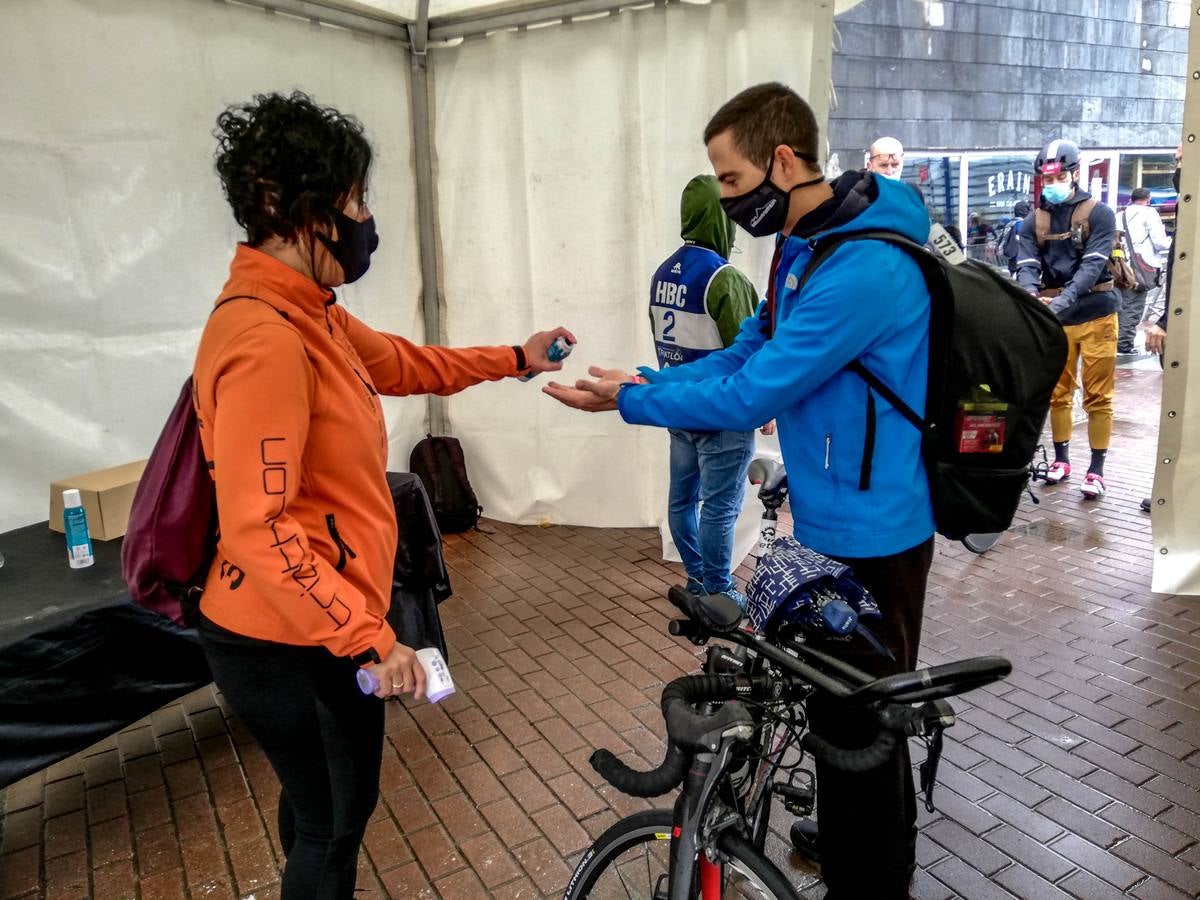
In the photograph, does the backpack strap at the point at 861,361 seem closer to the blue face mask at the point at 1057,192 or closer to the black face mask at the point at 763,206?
the black face mask at the point at 763,206

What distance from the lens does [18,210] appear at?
3676 mm

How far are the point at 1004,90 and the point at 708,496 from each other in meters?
12.0

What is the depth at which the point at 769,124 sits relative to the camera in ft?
6.63

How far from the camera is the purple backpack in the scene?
5.42ft

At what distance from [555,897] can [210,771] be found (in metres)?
1.50

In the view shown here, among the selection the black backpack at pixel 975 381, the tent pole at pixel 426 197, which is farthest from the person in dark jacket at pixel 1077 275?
the black backpack at pixel 975 381

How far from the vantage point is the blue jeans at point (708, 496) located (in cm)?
405

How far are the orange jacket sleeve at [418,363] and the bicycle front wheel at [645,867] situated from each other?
1.26 metres

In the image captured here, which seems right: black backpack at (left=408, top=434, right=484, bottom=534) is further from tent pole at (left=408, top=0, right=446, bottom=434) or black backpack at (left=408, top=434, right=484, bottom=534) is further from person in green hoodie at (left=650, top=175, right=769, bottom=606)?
person in green hoodie at (left=650, top=175, right=769, bottom=606)

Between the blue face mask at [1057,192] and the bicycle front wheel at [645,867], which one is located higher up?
the blue face mask at [1057,192]

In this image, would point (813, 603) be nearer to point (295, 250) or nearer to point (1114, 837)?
point (295, 250)

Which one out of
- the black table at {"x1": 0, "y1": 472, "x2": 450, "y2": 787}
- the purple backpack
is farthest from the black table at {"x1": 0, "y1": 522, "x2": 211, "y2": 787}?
the purple backpack

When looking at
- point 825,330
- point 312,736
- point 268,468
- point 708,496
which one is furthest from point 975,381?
point 708,496

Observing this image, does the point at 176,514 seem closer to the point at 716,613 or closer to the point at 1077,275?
the point at 716,613
